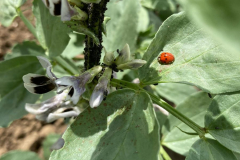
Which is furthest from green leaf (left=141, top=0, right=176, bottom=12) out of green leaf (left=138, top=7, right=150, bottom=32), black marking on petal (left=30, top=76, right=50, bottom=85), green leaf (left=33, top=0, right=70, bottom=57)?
black marking on petal (left=30, top=76, right=50, bottom=85)

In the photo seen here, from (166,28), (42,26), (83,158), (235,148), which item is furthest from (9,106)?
(235,148)

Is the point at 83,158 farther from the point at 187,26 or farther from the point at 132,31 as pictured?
the point at 132,31

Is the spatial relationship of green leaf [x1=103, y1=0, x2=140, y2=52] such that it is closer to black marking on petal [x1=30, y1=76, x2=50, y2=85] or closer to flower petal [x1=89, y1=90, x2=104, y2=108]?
black marking on petal [x1=30, y1=76, x2=50, y2=85]

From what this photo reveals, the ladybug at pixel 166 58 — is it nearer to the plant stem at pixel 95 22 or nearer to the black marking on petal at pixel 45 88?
the plant stem at pixel 95 22

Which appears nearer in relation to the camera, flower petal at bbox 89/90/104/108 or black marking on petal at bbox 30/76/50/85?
flower petal at bbox 89/90/104/108

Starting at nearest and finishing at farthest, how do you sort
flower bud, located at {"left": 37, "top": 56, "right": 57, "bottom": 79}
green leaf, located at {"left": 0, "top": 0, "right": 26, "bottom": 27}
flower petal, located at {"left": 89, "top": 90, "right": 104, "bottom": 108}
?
flower petal, located at {"left": 89, "top": 90, "right": 104, "bottom": 108} → flower bud, located at {"left": 37, "top": 56, "right": 57, "bottom": 79} → green leaf, located at {"left": 0, "top": 0, "right": 26, "bottom": 27}

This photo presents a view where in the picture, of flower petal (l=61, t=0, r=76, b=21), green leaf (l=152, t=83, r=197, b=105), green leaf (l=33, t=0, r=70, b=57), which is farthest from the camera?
green leaf (l=152, t=83, r=197, b=105)
